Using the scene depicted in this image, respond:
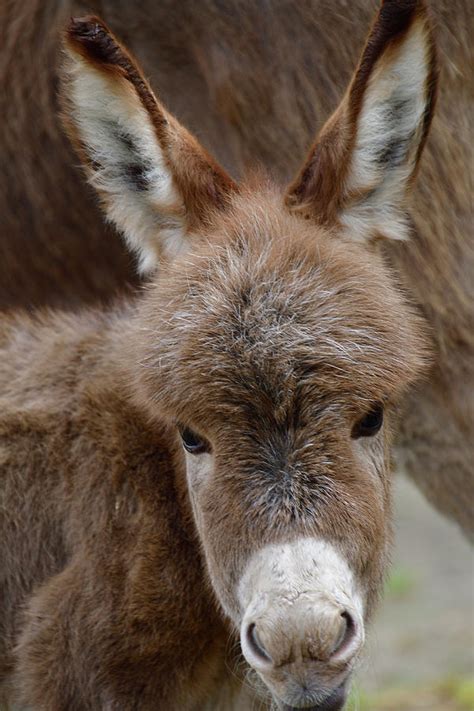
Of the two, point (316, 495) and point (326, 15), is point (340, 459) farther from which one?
point (326, 15)

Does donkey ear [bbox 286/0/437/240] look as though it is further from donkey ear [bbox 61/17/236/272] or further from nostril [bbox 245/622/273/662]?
nostril [bbox 245/622/273/662]

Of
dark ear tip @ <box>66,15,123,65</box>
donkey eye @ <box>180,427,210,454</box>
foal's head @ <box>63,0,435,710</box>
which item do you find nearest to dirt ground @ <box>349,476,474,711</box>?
foal's head @ <box>63,0,435,710</box>

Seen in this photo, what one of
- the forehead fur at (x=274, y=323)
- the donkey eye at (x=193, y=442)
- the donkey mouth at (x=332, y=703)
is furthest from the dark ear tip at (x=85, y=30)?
the donkey mouth at (x=332, y=703)

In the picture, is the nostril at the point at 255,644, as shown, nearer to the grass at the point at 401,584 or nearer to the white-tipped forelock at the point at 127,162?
the white-tipped forelock at the point at 127,162

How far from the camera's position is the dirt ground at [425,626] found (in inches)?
287

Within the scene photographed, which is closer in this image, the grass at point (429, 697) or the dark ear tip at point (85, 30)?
the dark ear tip at point (85, 30)

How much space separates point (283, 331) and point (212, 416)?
0.99 ft

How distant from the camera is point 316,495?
3.54 metres

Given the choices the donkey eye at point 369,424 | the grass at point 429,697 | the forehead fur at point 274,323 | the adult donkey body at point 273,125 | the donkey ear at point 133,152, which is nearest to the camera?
the forehead fur at point 274,323

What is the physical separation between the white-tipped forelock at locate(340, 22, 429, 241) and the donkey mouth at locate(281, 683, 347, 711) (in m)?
1.37

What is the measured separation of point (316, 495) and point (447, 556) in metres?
6.10

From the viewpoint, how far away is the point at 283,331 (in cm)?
363

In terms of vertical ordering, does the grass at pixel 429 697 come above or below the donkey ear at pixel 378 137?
below

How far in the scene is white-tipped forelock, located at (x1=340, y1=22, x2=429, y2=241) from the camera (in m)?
3.90
